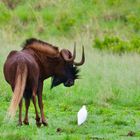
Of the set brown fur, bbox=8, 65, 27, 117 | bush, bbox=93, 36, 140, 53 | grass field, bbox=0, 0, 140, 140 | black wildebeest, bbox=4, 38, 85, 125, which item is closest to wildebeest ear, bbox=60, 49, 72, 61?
black wildebeest, bbox=4, 38, 85, 125

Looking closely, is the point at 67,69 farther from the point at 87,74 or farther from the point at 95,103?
Answer: the point at 87,74

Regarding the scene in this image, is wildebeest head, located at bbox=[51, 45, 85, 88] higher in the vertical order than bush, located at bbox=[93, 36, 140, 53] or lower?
lower

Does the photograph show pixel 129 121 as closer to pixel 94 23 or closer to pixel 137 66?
pixel 137 66

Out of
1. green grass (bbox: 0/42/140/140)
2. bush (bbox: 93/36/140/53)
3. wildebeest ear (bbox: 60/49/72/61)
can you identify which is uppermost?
bush (bbox: 93/36/140/53)

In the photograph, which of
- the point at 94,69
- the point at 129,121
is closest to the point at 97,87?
the point at 94,69

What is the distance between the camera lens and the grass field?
38.3 feet

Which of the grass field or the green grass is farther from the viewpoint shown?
the grass field

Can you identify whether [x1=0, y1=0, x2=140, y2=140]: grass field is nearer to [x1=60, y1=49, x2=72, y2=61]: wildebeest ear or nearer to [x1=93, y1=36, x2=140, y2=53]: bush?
[x1=93, y1=36, x2=140, y2=53]: bush

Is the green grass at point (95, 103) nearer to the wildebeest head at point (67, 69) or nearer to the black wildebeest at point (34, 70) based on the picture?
the black wildebeest at point (34, 70)

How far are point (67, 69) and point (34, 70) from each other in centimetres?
109

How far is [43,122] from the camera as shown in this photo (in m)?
12.1

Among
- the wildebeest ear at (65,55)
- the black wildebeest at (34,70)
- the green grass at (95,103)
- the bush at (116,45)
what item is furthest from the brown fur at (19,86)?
the bush at (116,45)

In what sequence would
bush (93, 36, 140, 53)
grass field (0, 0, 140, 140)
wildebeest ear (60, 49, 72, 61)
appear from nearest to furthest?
grass field (0, 0, 140, 140) → wildebeest ear (60, 49, 72, 61) → bush (93, 36, 140, 53)

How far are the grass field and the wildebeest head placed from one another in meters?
0.83
